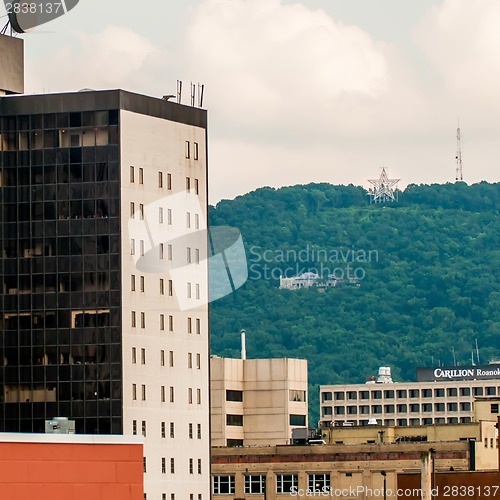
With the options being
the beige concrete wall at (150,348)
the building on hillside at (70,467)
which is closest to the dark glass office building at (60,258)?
the beige concrete wall at (150,348)

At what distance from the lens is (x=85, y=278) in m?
194

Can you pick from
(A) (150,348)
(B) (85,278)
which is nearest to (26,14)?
(B) (85,278)

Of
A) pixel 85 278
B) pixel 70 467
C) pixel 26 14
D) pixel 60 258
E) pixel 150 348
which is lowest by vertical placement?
pixel 70 467

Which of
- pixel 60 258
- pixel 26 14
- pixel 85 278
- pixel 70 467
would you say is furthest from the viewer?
pixel 26 14

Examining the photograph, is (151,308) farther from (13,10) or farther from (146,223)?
(13,10)

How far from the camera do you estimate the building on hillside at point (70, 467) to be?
220ft

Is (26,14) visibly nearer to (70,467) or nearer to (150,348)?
(150,348)

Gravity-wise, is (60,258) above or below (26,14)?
below

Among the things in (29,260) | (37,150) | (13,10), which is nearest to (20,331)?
(29,260)

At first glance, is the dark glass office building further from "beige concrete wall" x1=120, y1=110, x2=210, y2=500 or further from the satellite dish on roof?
the satellite dish on roof

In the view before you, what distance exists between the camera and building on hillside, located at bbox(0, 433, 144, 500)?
6706 centimetres

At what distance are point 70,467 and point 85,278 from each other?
126016 millimetres

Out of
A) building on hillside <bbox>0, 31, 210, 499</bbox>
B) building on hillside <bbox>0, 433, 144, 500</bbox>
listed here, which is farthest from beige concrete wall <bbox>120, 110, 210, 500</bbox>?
building on hillside <bbox>0, 433, 144, 500</bbox>

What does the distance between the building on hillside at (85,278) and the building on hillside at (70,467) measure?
121 metres
